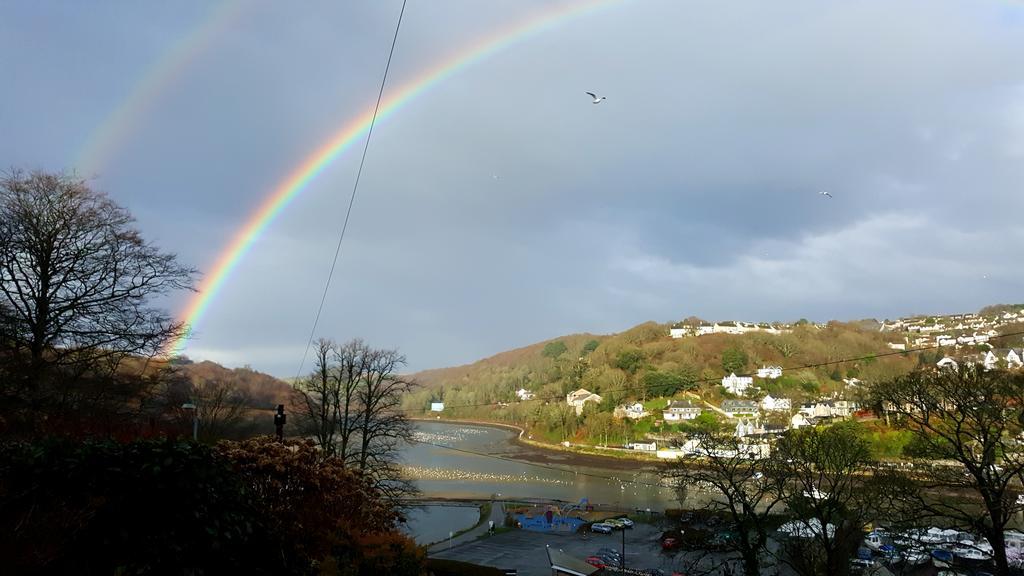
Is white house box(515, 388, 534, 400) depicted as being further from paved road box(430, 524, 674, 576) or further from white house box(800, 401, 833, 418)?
paved road box(430, 524, 674, 576)

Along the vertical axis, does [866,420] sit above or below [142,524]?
below

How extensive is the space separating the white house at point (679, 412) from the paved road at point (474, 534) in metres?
59.6

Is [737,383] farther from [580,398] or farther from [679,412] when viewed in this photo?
[580,398]

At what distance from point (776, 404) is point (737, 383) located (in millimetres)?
21239

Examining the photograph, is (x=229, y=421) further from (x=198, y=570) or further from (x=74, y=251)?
(x=198, y=570)

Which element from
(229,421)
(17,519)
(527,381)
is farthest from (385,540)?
(527,381)

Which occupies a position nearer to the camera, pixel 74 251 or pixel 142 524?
pixel 142 524

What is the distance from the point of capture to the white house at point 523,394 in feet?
472

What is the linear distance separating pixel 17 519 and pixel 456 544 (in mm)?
30453

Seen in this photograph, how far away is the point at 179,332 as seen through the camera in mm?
12328

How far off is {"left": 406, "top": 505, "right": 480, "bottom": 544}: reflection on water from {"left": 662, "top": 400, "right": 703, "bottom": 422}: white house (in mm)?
61694

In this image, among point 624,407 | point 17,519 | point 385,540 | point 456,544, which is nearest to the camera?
point 17,519

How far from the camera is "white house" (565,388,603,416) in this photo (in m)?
109

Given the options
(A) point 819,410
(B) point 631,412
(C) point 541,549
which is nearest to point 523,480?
(C) point 541,549
